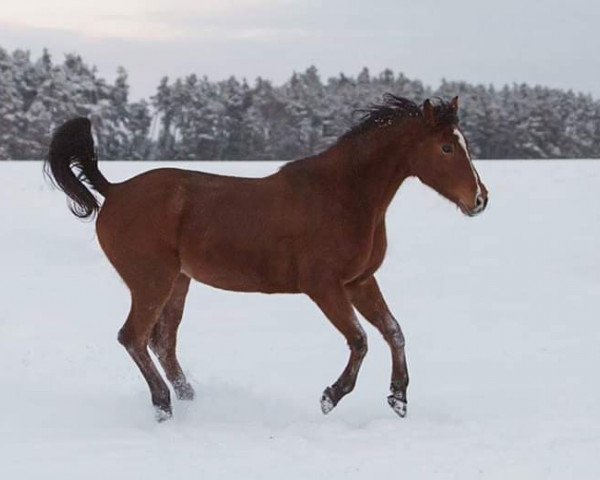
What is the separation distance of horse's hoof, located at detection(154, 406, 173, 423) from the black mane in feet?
7.55

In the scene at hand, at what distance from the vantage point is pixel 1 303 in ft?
37.0

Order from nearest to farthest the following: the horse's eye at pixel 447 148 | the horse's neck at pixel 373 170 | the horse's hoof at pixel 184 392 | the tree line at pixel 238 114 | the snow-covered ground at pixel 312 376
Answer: the snow-covered ground at pixel 312 376
the horse's eye at pixel 447 148
the horse's neck at pixel 373 170
the horse's hoof at pixel 184 392
the tree line at pixel 238 114

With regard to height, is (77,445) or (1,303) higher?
(77,445)

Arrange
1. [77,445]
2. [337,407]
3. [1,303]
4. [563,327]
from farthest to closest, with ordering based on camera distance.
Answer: [1,303] → [563,327] → [337,407] → [77,445]

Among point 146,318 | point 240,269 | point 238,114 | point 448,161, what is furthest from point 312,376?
point 238,114

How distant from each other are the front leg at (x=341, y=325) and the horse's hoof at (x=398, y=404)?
0.31 metres

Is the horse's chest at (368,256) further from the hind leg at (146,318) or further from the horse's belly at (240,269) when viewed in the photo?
the hind leg at (146,318)

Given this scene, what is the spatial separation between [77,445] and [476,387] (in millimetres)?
3242

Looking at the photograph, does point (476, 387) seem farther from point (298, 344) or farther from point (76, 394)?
point (76, 394)

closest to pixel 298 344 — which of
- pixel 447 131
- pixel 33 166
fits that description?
pixel 447 131

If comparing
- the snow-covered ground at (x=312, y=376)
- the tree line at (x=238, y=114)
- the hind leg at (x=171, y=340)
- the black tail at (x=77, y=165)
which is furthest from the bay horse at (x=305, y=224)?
the tree line at (x=238, y=114)

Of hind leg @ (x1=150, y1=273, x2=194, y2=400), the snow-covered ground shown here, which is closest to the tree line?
the snow-covered ground

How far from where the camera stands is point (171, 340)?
6793mm

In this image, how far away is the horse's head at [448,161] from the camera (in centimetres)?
594
